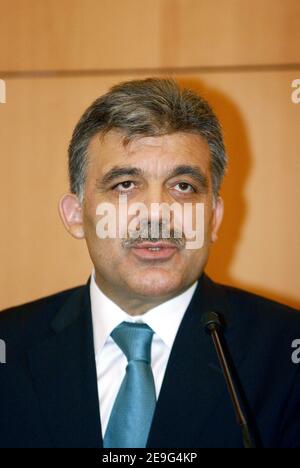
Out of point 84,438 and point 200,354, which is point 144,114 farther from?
point 84,438

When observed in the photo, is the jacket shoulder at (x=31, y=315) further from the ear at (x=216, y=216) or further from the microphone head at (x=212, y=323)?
the microphone head at (x=212, y=323)

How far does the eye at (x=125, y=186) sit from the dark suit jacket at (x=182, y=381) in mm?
220

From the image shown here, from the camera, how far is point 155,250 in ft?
3.33

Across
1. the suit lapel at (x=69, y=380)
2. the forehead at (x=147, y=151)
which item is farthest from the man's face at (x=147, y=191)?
the suit lapel at (x=69, y=380)

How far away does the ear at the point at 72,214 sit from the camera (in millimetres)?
1165

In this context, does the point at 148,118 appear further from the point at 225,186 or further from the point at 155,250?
the point at 225,186

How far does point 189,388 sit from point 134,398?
0.29 feet

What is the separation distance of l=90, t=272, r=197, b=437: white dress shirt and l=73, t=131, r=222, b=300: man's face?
33mm

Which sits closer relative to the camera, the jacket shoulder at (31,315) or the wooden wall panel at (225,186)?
the jacket shoulder at (31,315)

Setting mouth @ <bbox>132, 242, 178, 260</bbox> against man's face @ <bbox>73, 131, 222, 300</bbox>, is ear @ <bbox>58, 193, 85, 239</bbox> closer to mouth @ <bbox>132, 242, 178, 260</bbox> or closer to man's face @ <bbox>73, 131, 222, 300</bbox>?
man's face @ <bbox>73, 131, 222, 300</bbox>

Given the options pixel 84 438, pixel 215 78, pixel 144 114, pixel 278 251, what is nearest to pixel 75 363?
pixel 84 438

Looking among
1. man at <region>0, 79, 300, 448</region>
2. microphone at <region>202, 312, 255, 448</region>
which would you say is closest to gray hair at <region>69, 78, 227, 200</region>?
man at <region>0, 79, 300, 448</region>

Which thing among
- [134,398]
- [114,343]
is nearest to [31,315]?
[114,343]

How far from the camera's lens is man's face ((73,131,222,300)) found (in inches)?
40.5
